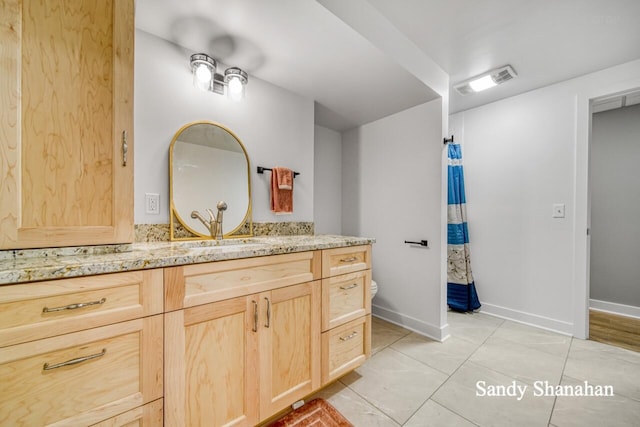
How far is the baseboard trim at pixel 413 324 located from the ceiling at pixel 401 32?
2.00 meters

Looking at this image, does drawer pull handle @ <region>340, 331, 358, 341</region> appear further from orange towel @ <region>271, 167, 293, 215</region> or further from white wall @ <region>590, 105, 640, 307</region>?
white wall @ <region>590, 105, 640, 307</region>

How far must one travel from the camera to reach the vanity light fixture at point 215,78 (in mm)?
1486

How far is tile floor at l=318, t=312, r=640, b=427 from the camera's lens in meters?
1.33

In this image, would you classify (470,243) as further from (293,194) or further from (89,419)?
(89,419)

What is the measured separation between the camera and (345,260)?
5.11 ft

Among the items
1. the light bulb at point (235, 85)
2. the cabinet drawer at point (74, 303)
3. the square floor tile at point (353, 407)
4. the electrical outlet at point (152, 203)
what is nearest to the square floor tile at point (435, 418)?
the square floor tile at point (353, 407)

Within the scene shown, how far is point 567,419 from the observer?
51.4 inches

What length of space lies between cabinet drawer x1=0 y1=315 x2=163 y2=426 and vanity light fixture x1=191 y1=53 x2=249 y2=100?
138cm

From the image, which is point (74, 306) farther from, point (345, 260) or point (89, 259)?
point (345, 260)

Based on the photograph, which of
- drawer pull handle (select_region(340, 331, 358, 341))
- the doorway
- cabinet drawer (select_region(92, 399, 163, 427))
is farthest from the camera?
the doorway

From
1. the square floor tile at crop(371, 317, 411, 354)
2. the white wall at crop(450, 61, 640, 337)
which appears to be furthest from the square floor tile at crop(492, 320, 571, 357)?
the square floor tile at crop(371, 317, 411, 354)

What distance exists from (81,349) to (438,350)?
219cm

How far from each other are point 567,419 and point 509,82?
99.7 inches

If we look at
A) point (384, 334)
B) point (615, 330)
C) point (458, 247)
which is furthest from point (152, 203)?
point (615, 330)
